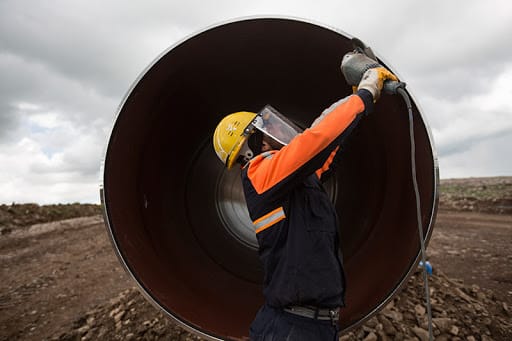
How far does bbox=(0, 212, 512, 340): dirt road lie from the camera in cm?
336

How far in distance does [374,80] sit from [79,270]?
199 inches

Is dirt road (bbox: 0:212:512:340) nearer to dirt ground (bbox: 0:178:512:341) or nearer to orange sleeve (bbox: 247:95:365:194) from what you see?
dirt ground (bbox: 0:178:512:341)

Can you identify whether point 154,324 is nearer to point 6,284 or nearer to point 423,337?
point 423,337

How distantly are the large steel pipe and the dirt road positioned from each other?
35.4 inches

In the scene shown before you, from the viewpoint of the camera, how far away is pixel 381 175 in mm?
2139

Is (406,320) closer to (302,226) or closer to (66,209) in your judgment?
(302,226)

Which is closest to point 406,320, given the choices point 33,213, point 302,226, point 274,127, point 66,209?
point 302,226

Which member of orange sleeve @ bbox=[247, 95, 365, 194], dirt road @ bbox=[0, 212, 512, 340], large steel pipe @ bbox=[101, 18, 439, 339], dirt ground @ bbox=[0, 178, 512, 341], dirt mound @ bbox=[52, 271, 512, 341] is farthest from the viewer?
dirt road @ bbox=[0, 212, 512, 340]

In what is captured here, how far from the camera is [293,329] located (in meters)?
1.35

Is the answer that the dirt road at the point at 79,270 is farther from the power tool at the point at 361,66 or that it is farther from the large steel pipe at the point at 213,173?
the power tool at the point at 361,66

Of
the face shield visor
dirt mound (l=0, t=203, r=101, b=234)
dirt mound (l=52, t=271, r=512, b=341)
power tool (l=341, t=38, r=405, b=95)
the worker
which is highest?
dirt mound (l=0, t=203, r=101, b=234)

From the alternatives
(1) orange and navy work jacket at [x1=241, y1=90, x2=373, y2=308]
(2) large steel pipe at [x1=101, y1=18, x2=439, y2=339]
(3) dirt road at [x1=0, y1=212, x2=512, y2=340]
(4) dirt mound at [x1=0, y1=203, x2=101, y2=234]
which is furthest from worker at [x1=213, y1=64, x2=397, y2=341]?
(4) dirt mound at [x1=0, y1=203, x2=101, y2=234]

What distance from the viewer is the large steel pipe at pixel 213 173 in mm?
1750

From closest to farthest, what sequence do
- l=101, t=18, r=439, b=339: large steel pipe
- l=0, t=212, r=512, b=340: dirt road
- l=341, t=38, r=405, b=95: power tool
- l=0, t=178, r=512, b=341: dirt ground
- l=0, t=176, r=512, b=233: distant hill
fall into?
l=341, t=38, r=405, b=95: power tool → l=101, t=18, r=439, b=339: large steel pipe → l=0, t=178, r=512, b=341: dirt ground → l=0, t=212, r=512, b=340: dirt road → l=0, t=176, r=512, b=233: distant hill
